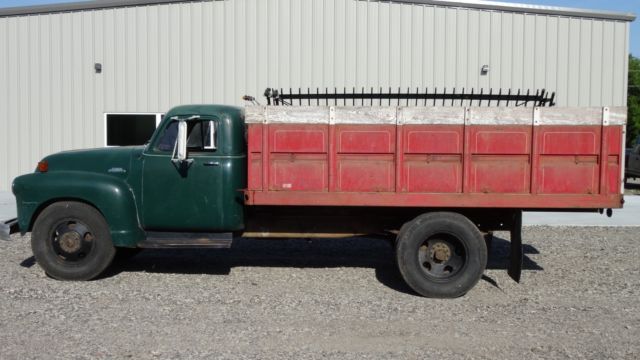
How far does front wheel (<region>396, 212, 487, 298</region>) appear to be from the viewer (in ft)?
21.4

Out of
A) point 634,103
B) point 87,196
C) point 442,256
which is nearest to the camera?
point 442,256

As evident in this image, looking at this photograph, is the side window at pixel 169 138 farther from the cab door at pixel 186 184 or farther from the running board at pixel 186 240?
the running board at pixel 186 240

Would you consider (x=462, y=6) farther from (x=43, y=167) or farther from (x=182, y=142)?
(x=43, y=167)

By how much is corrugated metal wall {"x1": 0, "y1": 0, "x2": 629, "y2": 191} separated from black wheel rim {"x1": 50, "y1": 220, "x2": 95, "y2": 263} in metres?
7.25

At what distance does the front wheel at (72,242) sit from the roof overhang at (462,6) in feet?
26.3

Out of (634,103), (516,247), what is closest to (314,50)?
(516,247)

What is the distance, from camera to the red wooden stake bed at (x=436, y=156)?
6.33 m

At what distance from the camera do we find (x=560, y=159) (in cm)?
638

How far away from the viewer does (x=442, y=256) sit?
6.66 m

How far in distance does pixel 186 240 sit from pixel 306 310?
5.50ft

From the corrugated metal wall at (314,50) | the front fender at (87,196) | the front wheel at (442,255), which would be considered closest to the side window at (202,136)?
the front fender at (87,196)

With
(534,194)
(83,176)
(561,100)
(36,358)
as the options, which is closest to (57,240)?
(83,176)

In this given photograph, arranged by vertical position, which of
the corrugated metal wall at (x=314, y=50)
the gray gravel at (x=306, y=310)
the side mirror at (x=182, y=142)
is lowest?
the gray gravel at (x=306, y=310)

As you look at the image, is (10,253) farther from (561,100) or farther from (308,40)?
(561,100)
